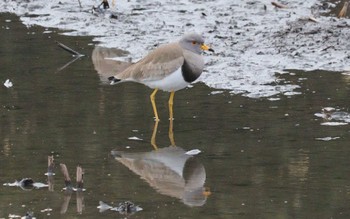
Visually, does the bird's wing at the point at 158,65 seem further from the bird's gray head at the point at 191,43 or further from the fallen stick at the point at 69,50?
the fallen stick at the point at 69,50

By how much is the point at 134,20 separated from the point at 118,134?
7320 millimetres

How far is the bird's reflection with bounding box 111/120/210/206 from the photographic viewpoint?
913 centimetres

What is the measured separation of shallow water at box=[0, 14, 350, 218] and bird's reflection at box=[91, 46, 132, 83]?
126 mm

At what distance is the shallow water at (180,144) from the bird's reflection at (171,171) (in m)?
0.03

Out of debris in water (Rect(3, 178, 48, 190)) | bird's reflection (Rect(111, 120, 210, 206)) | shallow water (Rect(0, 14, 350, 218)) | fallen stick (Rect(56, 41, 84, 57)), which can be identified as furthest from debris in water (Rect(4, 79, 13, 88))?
debris in water (Rect(3, 178, 48, 190))

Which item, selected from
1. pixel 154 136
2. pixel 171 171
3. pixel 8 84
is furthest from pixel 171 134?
pixel 8 84

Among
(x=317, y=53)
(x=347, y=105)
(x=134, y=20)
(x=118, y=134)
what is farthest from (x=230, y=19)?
(x=118, y=134)

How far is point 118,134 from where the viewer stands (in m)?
11.1

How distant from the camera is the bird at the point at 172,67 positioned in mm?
11727

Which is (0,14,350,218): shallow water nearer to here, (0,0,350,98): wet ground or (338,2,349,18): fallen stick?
(0,0,350,98): wet ground

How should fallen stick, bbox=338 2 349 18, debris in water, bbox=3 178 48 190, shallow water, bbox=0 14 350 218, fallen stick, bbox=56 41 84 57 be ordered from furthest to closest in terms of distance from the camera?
fallen stick, bbox=338 2 349 18 → fallen stick, bbox=56 41 84 57 → debris in water, bbox=3 178 48 190 → shallow water, bbox=0 14 350 218

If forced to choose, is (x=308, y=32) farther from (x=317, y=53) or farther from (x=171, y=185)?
(x=171, y=185)

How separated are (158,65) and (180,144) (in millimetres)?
1362

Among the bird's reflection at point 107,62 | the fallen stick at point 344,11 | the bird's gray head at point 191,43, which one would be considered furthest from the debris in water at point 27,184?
the fallen stick at point 344,11
